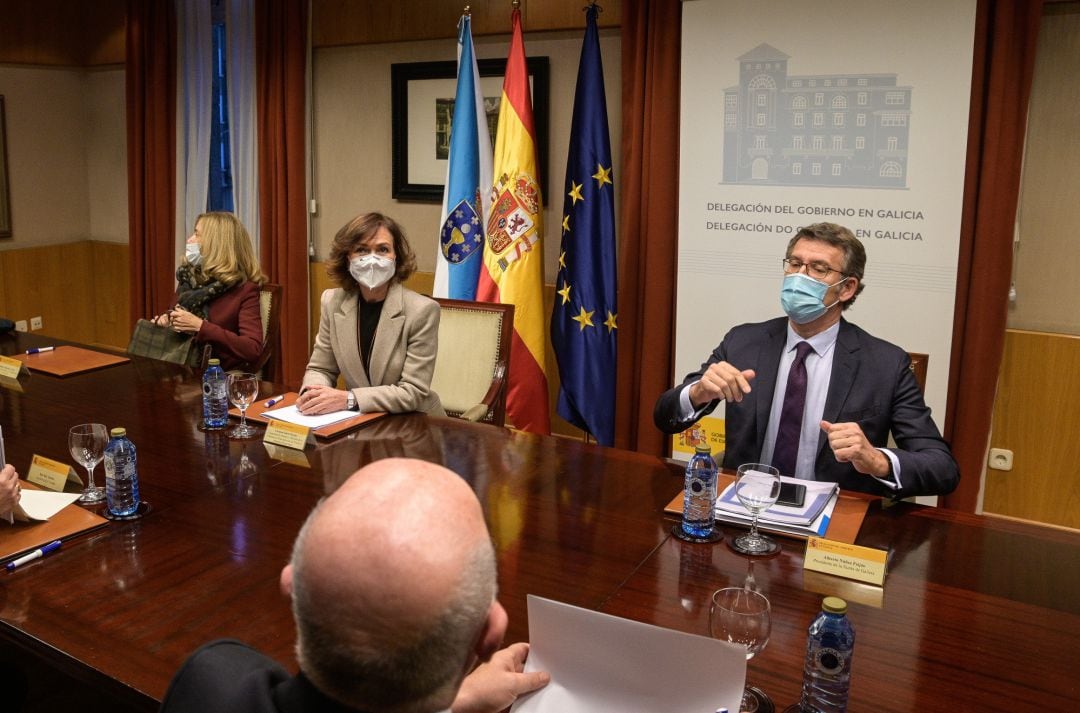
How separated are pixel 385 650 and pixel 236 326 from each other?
3.07 meters

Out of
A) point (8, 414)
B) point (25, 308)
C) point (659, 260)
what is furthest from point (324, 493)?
point (25, 308)

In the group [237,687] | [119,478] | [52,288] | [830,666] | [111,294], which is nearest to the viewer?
[237,687]

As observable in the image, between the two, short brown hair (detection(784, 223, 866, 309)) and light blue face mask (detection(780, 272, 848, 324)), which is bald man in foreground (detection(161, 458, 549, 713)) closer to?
light blue face mask (detection(780, 272, 848, 324))

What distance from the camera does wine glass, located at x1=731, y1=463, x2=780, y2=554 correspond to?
5.67ft

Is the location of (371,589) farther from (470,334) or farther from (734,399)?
(470,334)

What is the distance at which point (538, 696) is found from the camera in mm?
1257

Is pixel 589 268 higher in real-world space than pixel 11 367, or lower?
higher

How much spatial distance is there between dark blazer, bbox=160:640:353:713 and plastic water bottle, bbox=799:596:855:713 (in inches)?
26.6

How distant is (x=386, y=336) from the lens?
292cm

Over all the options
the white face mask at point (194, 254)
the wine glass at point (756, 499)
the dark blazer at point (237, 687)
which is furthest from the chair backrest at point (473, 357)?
the dark blazer at point (237, 687)

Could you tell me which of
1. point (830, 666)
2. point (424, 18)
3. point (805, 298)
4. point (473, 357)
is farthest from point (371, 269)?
point (424, 18)

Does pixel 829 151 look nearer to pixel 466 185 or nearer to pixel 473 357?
pixel 473 357

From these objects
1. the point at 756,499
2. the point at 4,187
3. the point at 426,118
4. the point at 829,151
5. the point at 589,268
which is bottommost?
the point at 756,499

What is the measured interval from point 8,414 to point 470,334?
4.71 feet
